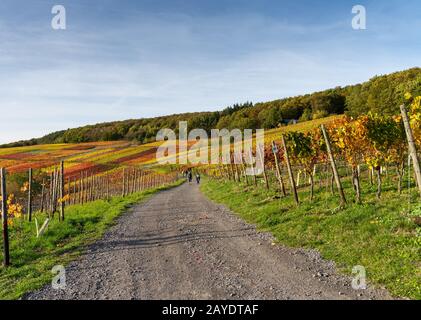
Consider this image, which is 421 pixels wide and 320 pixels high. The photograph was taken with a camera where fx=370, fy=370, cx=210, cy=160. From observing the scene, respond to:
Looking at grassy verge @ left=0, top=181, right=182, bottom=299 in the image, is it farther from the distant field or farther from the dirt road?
the distant field

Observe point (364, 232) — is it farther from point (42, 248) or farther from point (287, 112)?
point (287, 112)

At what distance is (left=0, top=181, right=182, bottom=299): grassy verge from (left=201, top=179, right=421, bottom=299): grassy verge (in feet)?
22.4

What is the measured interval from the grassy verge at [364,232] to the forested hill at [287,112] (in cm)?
5948

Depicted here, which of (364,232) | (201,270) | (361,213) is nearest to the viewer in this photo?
(201,270)

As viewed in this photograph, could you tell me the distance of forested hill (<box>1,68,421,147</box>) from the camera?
280ft

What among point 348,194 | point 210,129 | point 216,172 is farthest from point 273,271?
point 210,129

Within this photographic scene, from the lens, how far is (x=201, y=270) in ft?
30.2

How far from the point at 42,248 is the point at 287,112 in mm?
122181

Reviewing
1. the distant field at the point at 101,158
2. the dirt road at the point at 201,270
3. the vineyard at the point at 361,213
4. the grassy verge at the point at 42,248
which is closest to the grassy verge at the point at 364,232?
the vineyard at the point at 361,213

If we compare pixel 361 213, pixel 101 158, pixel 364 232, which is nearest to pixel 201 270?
pixel 364 232

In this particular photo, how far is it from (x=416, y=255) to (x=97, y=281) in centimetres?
742

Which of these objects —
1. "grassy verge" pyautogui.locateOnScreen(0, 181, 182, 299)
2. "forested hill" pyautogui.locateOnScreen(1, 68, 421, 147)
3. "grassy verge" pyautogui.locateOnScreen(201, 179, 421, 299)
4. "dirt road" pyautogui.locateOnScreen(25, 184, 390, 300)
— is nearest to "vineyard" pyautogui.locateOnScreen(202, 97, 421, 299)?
"grassy verge" pyautogui.locateOnScreen(201, 179, 421, 299)
